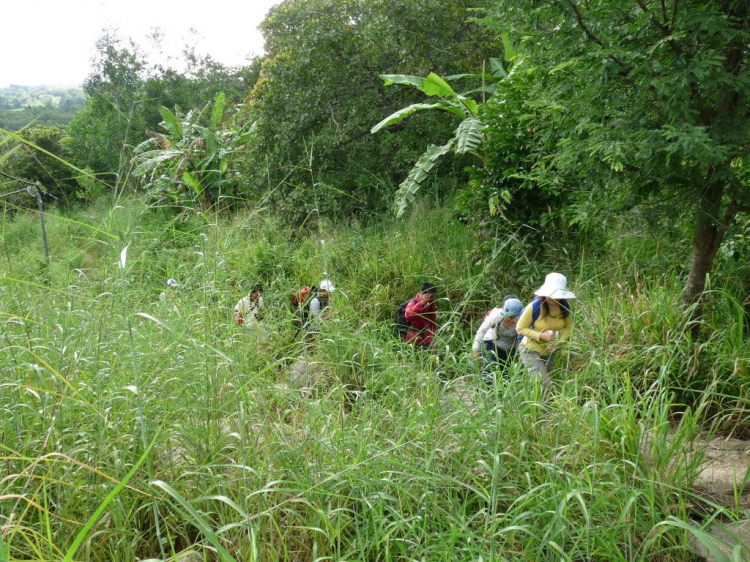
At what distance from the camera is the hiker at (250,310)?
3619 millimetres

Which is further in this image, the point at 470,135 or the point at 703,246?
the point at 470,135

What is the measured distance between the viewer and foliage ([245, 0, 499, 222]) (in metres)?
9.38

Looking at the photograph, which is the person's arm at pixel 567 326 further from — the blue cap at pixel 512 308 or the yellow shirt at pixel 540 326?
the blue cap at pixel 512 308

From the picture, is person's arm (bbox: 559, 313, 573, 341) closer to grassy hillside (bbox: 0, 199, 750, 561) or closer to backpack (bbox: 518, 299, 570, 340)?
backpack (bbox: 518, 299, 570, 340)

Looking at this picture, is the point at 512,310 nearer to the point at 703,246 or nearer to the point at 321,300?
the point at 703,246

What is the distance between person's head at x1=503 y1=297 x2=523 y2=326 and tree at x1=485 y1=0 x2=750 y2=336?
3.52 feet

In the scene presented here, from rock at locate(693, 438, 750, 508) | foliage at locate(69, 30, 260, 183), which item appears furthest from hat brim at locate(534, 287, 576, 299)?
foliage at locate(69, 30, 260, 183)

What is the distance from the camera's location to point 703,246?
Answer: 12.4 ft

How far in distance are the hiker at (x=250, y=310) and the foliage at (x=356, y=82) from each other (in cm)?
527

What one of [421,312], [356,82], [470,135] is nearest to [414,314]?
[421,312]

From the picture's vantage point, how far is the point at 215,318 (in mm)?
3312

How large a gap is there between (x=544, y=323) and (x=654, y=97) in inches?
67.5

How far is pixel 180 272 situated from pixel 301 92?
654cm

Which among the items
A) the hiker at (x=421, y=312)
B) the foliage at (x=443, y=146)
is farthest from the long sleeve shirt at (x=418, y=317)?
the foliage at (x=443, y=146)
